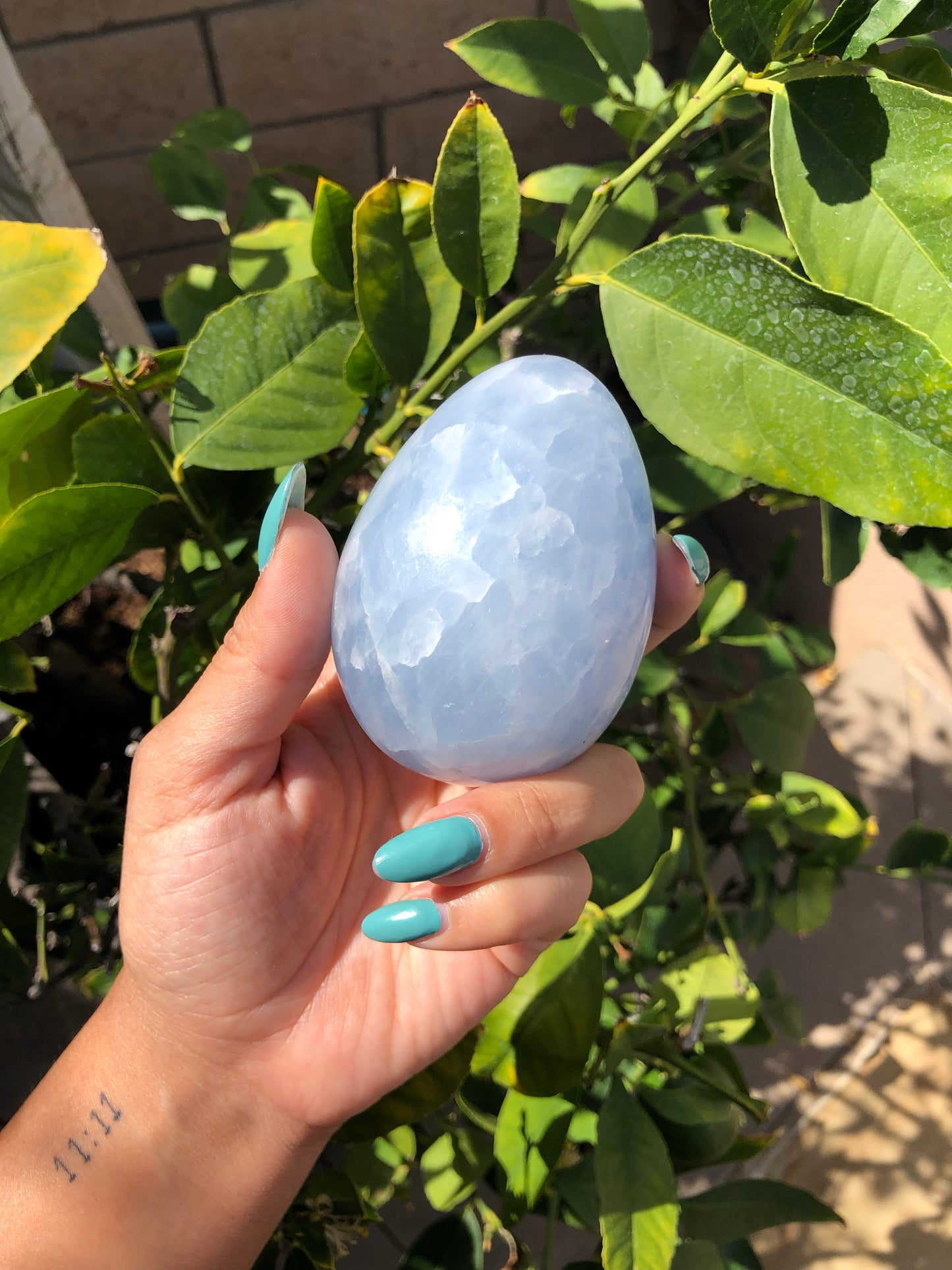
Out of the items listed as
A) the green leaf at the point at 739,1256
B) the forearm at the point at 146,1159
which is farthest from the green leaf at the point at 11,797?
the green leaf at the point at 739,1256

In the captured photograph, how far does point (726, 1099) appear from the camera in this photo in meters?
0.67

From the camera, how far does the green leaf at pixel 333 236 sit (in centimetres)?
55

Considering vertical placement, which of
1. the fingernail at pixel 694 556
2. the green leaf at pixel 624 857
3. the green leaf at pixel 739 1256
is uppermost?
the fingernail at pixel 694 556

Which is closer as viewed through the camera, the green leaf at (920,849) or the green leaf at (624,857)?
the green leaf at (624,857)

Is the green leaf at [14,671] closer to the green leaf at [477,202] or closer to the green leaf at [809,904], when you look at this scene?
the green leaf at [477,202]

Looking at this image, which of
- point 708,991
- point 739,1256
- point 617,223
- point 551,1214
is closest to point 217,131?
point 617,223

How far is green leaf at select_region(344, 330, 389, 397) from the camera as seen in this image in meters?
0.55

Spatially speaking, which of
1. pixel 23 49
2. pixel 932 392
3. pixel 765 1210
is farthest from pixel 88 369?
pixel 765 1210

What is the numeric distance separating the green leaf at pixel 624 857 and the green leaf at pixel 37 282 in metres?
0.50

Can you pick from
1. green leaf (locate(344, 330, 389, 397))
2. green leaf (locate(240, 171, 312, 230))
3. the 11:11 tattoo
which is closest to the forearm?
the 11:11 tattoo

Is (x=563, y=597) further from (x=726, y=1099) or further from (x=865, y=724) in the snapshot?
(x=865, y=724)

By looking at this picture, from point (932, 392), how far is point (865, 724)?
119cm

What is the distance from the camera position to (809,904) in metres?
0.89

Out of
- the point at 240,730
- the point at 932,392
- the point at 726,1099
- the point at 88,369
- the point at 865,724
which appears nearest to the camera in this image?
the point at 932,392
